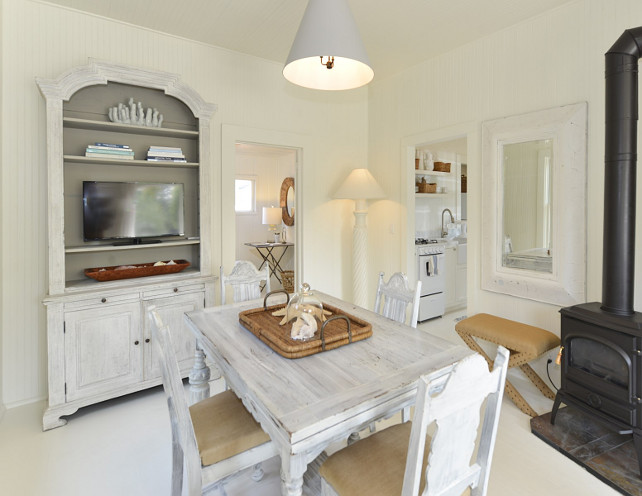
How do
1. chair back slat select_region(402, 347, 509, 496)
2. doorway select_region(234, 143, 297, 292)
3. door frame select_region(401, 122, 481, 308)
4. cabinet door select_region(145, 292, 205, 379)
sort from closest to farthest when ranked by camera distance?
Answer: chair back slat select_region(402, 347, 509, 496)
cabinet door select_region(145, 292, 205, 379)
door frame select_region(401, 122, 481, 308)
doorway select_region(234, 143, 297, 292)

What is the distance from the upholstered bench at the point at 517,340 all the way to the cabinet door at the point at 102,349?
8.26 ft

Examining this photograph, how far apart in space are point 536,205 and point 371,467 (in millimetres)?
2462

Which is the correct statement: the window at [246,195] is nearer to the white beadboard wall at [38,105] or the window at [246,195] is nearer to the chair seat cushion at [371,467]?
the white beadboard wall at [38,105]

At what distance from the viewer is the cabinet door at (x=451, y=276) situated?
492 centimetres

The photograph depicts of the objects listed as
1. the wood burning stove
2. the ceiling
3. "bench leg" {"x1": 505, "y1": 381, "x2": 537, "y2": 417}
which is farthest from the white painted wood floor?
the ceiling

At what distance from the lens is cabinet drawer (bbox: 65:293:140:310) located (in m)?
2.48

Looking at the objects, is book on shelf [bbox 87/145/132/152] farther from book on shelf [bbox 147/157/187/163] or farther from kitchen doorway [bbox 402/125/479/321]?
kitchen doorway [bbox 402/125/479/321]

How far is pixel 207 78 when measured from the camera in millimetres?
3326

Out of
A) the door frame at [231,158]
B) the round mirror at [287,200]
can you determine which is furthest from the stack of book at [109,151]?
the round mirror at [287,200]

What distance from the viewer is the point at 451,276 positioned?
4.99 meters

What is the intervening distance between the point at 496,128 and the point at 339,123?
178 cm

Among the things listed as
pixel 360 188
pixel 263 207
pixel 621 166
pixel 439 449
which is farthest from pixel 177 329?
pixel 263 207

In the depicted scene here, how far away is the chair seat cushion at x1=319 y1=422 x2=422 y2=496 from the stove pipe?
164cm

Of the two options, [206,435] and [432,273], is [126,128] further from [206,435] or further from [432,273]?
[432,273]
